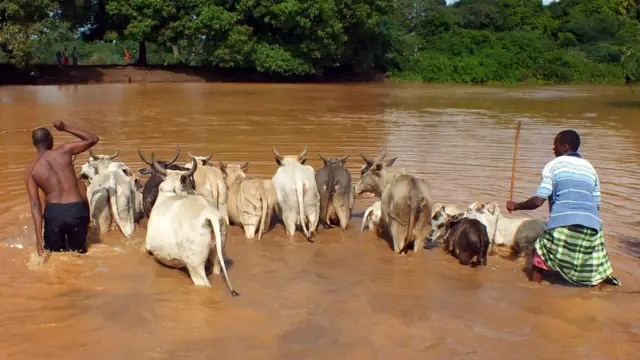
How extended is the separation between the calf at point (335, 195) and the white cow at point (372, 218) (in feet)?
0.79

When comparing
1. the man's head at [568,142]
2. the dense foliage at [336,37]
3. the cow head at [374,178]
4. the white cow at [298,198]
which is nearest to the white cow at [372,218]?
the cow head at [374,178]

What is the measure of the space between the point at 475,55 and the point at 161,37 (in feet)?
75.5

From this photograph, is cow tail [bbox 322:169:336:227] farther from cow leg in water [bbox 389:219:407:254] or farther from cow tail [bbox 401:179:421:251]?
cow tail [bbox 401:179:421:251]

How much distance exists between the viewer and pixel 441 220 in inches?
294

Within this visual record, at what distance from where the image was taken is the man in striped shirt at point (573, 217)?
5.85 m

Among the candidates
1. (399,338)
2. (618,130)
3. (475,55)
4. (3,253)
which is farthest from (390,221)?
(475,55)

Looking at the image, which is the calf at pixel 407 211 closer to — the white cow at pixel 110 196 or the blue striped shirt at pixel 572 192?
the blue striped shirt at pixel 572 192

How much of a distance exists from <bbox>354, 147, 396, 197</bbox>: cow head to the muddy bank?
26.7 m

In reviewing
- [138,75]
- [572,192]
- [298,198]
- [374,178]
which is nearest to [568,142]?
[572,192]

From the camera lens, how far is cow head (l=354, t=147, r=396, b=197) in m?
8.29

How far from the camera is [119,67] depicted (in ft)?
115

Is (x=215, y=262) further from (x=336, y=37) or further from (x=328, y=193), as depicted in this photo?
(x=336, y=37)

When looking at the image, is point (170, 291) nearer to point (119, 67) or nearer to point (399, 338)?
point (399, 338)

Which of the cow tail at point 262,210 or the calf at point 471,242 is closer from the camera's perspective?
the calf at point 471,242
